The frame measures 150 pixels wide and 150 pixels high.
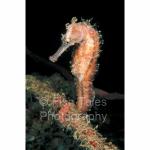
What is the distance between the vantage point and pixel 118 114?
9.04 ft

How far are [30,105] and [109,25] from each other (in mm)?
618

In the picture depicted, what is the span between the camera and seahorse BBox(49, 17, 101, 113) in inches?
109

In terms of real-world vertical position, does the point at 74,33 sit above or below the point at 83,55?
above

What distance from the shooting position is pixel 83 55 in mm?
2812

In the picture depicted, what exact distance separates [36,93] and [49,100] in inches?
3.2

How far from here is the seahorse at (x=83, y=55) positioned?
2773 millimetres
